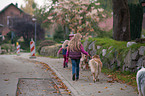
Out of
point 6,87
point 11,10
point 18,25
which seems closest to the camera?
point 6,87

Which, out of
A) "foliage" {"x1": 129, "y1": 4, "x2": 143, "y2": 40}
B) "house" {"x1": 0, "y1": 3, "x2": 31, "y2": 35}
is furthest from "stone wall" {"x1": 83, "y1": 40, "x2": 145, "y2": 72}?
"house" {"x1": 0, "y1": 3, "x2": 31, "y2": 35}

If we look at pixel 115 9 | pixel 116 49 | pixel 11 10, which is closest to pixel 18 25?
pixel 11 10

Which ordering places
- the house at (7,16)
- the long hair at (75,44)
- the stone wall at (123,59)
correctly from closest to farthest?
the long hair at (75,44), the stone wall at (123,59), the house at (7,16)

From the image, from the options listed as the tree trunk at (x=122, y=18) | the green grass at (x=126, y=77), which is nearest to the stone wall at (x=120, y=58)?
the green grass at (x=126, y=77)

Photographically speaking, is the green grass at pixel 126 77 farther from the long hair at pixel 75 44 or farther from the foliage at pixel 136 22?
the foliage at pixel 136 22

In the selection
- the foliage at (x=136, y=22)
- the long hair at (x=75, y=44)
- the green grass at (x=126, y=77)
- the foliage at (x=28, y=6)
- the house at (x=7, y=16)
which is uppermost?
the foliage at (x=28, y=6)

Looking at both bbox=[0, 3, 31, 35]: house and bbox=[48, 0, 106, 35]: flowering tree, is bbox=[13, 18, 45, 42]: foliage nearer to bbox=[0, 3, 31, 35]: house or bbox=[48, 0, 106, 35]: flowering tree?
bbox=[0, 3, 31, 35]: house

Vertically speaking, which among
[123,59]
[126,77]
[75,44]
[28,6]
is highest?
[28,6]

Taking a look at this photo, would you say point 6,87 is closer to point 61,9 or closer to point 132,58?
point 132,58

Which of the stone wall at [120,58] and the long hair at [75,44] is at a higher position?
the long hair at [75,44]

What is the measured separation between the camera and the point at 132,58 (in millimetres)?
9734

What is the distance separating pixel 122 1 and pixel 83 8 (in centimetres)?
945

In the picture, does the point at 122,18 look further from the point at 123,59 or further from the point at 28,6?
the point at 28,6

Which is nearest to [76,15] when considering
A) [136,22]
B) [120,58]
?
[136,22]
